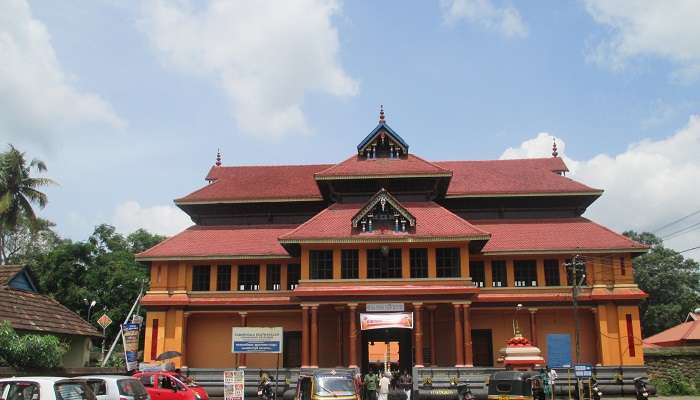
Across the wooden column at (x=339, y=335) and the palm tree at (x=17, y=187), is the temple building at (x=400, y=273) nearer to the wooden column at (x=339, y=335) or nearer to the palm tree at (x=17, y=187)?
the wooden column at (x=339, y=335)

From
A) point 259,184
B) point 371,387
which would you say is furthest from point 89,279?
point 371,387

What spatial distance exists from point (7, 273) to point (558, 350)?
26.5 metres

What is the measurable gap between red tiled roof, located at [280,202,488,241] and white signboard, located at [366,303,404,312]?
322 centimetres

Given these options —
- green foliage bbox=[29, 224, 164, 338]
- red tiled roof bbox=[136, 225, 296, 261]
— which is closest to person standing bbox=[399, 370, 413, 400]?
red tiled roof bbox=[136, 225, 296, 261]

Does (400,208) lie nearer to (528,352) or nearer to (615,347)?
(528,352)

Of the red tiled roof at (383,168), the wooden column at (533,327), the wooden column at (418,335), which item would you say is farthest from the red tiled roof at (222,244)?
the wooden column at (533,327)

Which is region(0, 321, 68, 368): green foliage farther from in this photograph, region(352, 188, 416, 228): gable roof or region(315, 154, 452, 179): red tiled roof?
region(315, 154, 452, 179): red tiled roof

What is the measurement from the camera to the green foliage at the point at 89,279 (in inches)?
2020

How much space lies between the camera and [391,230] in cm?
3203

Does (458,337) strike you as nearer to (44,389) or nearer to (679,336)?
(44,389)

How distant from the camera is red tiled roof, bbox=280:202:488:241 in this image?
31.4 metres

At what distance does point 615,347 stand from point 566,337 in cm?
241

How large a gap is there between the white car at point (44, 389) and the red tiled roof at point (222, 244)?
2141cm

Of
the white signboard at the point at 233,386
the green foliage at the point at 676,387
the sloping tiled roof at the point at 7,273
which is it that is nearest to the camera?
the white signboard at the point at 233,386
